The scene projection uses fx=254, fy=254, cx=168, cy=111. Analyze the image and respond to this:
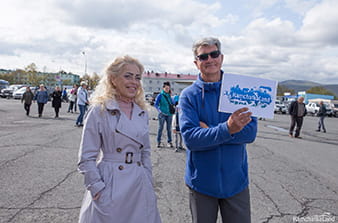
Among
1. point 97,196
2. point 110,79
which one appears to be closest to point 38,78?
point 110,79

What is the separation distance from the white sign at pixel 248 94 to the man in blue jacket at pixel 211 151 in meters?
0.14

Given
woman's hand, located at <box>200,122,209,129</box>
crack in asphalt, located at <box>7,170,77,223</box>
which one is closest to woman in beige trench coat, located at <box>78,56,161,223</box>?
woman's hand, located at <box>200,122,209,129</box>

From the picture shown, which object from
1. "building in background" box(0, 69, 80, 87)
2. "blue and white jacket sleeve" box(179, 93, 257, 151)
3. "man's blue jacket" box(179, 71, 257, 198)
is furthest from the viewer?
"building in background" box(0, 69, 80, 87)

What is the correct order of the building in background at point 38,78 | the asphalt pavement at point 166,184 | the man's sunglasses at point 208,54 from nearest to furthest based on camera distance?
1. the man's sunglasses at point 208,54
2. the asphalt pavement at point 166,184
3. the building in background at point 38,78

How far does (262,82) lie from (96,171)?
1406 millimetres

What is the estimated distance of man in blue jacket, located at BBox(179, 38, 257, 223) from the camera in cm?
190

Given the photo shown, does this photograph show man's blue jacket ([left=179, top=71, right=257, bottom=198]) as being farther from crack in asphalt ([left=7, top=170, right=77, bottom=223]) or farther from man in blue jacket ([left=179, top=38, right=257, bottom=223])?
crack in asphalt ([left=7, top=170, right=77, bottom=223])

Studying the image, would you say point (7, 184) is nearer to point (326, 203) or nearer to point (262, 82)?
point (262, 82)

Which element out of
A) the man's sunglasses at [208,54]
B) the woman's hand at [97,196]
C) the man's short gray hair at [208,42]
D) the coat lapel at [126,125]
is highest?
the man's short gray hair at [208,42]

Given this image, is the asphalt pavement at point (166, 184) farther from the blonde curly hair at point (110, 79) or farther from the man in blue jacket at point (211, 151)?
the blonde curly hair at point (110, 79)

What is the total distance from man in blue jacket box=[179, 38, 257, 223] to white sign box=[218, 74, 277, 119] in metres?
0.14

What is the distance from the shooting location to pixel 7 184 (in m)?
4.15

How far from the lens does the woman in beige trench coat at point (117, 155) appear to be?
6.33 feet

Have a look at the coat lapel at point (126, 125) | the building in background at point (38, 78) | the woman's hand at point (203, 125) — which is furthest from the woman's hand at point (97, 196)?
the building in background at point (38, 78)
